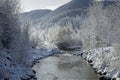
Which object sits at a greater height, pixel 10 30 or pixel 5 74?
pixel 10 30

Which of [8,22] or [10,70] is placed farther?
[8,22]

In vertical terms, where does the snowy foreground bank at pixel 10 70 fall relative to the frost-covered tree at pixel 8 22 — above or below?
below

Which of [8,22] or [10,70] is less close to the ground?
[8,22]

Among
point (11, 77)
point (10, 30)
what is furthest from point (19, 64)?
point (11, 77)

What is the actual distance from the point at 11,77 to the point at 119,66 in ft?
44.2

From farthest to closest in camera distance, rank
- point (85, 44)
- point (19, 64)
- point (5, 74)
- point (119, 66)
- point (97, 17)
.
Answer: point (85, 44)
point (97, 17)
point (19, 64)
point (119, 66)
point (5, 74)

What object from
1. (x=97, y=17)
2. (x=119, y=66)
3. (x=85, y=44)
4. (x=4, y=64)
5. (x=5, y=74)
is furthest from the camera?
(x=85, y=44)

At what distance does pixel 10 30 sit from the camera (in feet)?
104

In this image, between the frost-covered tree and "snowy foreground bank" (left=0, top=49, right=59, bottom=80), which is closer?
"snowy foreground bank" (left=0, top=49, right=59, bottom=80)

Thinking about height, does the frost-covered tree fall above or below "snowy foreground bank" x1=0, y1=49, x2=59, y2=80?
above

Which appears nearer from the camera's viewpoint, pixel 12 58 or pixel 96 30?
pixel 12 58

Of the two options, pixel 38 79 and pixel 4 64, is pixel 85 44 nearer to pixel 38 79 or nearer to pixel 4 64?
pixel 38 79

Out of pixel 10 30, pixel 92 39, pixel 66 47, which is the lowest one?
pixel 66 47

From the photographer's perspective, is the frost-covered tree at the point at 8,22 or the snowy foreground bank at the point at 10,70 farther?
the frost-covered tree at the point at 8,22
